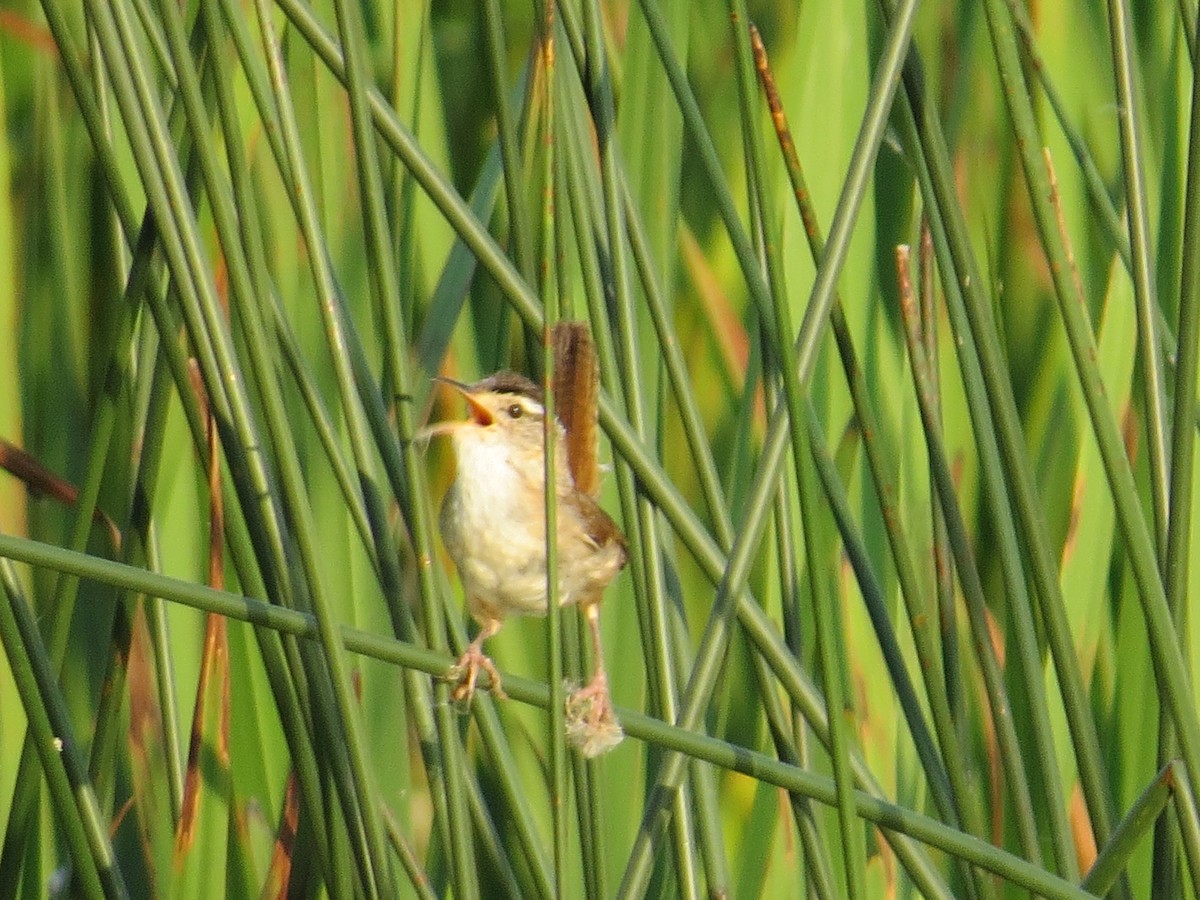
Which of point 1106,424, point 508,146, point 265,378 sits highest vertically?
point 508,146

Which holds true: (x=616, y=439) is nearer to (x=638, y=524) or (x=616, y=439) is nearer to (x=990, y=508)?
(x=638, y=524)

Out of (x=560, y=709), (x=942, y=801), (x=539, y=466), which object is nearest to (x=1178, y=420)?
(x=942, y=801)

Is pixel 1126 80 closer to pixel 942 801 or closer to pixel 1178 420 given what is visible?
pixel 1178 420

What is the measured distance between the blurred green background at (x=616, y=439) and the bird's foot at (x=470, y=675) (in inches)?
1.1

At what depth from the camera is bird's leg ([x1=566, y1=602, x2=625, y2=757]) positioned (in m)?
1.41

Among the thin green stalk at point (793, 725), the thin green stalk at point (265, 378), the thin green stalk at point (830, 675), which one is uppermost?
the thin green stalk at point (265, 378)

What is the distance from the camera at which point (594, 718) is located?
1499 mm

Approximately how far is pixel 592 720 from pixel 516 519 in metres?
0.32

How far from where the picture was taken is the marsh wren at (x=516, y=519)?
1.71m

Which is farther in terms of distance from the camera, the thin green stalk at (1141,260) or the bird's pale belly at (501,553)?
the bird's pale belly at (501,553)

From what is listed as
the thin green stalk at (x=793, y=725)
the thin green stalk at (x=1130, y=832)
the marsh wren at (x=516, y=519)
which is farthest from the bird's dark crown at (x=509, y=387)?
the thin green stalk at (x=1130, y=832)

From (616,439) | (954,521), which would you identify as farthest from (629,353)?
(954,521)

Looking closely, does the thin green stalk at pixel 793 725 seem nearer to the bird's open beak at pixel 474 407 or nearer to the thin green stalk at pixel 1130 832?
the thin green stalk at pixel 1130 832

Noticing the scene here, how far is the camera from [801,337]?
4.59ft
